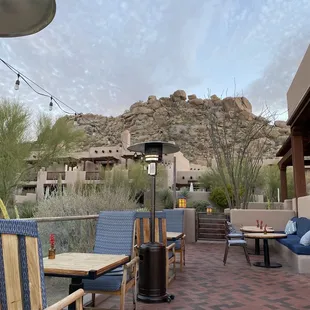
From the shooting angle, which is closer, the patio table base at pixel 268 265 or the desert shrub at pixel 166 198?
the patio table base at pixel 268 265

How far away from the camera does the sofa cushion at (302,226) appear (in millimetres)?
6768

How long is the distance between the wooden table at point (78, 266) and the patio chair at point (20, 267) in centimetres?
84

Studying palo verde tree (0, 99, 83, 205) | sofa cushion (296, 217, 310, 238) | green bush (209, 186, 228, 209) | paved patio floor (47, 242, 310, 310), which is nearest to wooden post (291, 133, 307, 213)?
sofa cushion (296, 217, 310, 238)

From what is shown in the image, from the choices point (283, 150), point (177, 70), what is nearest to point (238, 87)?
point (283, 150)

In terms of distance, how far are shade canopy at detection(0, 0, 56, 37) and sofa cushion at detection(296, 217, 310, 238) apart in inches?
260

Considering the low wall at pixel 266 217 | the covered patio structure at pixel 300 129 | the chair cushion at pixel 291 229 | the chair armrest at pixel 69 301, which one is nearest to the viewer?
the chair armrest at pixel 69 301

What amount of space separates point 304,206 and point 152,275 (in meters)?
5.23

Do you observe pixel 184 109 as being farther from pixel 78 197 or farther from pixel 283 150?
pixel 78 197

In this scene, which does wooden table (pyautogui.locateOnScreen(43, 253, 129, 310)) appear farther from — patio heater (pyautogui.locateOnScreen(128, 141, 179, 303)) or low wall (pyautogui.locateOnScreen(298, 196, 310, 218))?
low wall (pyautogui.locateOnScreen(298, 196, 310, 218))

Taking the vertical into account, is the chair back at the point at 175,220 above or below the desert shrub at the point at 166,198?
below

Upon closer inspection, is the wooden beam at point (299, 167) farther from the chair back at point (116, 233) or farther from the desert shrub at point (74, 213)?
the chair back at point (116, 233)

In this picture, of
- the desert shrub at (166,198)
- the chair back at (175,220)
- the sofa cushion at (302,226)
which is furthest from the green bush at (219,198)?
the chair back at (175,220)

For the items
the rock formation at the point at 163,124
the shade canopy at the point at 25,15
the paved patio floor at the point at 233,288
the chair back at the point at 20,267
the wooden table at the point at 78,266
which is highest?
the rock formation at the point at 163,124

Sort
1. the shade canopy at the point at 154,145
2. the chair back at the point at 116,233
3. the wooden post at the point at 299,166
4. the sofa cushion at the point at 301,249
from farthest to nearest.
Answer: the wooden post at the point at 299,166, the sofa cushion at the point at 301,249, the shade canopy at the point at 154,145, the chair back at the point at 116,233
